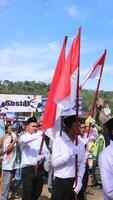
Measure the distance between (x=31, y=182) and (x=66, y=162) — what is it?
1.95 m

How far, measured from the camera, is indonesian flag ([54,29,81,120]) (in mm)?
5934

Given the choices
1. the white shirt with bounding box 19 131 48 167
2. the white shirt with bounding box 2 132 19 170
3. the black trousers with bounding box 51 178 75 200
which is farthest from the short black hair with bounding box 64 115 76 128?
the white shirt with bounding box 2 132 19 170

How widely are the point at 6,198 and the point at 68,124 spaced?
13.2 feet

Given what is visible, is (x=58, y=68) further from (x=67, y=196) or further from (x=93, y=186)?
(x=93, y=186)

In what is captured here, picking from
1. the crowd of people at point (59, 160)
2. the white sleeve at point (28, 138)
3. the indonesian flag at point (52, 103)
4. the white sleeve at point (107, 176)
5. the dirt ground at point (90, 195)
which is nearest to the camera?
the white sleeve at point (107, 176)

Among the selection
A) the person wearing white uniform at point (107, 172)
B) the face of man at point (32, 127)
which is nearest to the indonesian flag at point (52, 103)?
the face of man at point (32, 127)

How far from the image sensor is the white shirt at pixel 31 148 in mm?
7633

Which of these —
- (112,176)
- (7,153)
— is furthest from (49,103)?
(7,153)

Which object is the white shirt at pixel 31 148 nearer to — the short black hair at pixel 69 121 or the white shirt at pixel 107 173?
the short black hair at pixel 69 121

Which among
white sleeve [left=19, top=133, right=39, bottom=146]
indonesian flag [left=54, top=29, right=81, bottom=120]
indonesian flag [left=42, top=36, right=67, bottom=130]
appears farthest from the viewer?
white sleeve [left=19, top=133, right=39, bottom=146]

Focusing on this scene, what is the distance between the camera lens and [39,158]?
7.60m

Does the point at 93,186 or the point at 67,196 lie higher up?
the point at 67,196

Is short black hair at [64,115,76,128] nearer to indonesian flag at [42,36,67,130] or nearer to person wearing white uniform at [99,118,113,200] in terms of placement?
indonesian flag at [42,36,67,130]

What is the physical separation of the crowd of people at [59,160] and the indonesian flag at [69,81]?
249 mm
